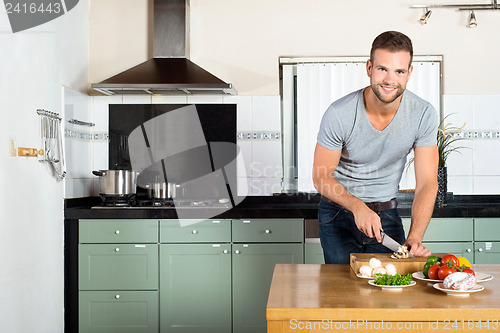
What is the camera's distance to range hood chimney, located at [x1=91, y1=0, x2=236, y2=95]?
12.6 feet

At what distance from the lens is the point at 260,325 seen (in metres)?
3.70

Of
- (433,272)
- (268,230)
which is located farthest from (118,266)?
(433,272)

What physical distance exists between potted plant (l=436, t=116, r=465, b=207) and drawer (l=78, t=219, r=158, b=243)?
1.89m

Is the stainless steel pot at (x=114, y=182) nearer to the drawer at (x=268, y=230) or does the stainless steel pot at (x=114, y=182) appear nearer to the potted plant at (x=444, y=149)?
the drawer at (x=268, y=230)

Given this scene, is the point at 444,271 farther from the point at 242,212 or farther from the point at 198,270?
the point at 198,270

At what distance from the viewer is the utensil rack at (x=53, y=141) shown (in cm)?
342

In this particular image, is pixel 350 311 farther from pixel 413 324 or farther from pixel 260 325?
pixel 260 325

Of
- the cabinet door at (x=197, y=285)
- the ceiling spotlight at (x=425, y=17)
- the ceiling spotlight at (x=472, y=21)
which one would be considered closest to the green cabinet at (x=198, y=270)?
the cabinet door at (x=197, y=285)

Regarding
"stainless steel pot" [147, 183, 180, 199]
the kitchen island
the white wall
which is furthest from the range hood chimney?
the kitchen island

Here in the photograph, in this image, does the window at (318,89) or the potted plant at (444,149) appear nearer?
the potted plant at (444,149)

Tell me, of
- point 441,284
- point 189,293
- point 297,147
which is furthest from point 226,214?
point 441,284

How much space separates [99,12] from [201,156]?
4.26ft

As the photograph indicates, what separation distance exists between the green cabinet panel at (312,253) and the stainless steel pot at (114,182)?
1.26 meters

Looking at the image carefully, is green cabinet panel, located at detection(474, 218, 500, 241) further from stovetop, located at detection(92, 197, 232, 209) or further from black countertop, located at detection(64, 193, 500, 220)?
stovetop, located at detection(92, 197, 232, 209)
